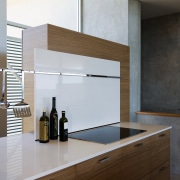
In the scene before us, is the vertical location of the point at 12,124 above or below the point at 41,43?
below

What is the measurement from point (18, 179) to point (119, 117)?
2120 mm

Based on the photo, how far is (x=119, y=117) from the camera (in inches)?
122

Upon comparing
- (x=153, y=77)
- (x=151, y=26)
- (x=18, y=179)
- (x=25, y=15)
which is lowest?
(x=18, y=179)

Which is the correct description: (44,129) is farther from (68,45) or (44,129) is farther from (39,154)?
(68,45)

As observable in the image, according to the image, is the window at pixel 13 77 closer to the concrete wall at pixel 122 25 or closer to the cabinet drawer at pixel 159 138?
the concrete wall at pixel 122 25

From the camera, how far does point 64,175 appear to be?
Result: 53.2 inches

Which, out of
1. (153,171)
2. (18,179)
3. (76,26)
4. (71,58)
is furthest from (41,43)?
(76,26)

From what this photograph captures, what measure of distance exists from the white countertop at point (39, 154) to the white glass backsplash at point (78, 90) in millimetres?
233

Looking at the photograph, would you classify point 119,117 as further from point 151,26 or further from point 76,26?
point 151,26

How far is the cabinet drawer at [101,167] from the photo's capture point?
149cm

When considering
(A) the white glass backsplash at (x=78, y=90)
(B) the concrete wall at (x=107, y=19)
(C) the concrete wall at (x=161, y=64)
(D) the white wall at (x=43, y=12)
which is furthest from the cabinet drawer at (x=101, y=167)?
(C) the concrete wall at (x=161, y=64)

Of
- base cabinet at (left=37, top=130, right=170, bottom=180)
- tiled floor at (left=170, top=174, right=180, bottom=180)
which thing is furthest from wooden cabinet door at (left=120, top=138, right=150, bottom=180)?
tiled floor at (left=170, top=174, right=180, bottom=180)

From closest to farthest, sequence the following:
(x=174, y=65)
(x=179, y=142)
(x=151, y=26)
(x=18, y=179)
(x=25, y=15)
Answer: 1. (x=18, y=179)
2. (x=25, y=15)
3. (x=179, y=142)
4. (x=174, y=65)
5. (x=151, y=26)

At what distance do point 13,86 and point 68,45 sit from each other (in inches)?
36.1
